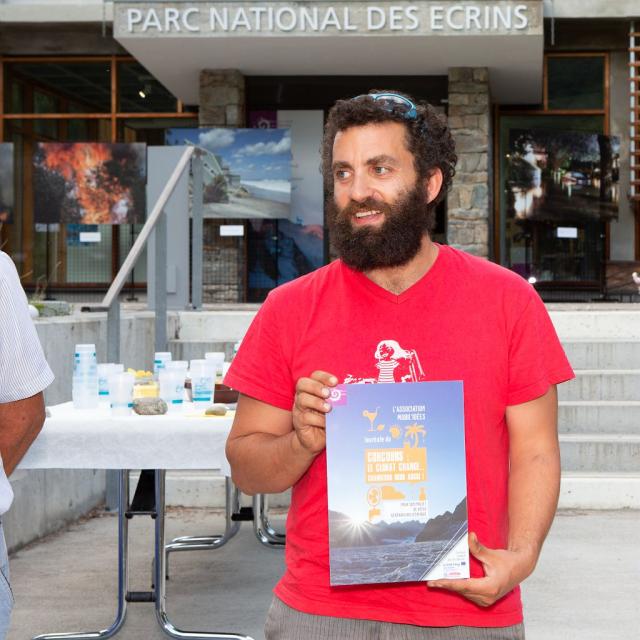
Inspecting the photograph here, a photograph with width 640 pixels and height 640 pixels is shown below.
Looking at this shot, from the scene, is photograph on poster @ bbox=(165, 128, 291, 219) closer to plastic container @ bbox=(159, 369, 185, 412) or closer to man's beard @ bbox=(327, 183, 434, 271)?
plastic container @ bbox=(159, 369, 185, 412)

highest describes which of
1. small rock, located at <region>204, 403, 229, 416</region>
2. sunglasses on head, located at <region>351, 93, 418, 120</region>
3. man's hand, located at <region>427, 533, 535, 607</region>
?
sunglasses on head, located at <region>351, 93, 418, 120</region>

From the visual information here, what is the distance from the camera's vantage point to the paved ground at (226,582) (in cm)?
486

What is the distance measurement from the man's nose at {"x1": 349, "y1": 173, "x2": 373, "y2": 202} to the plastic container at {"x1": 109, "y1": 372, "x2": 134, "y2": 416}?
2532 millimetres

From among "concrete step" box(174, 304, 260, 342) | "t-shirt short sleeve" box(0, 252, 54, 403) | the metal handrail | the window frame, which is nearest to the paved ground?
the metal handrail

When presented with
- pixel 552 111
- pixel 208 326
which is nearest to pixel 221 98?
pixel 552 111

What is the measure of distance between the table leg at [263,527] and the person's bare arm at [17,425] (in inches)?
144

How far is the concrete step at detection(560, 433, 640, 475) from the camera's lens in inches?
294

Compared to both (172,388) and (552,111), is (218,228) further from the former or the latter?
(172,388)

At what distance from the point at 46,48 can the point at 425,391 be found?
15959mm

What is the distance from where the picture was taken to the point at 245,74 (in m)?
15.0

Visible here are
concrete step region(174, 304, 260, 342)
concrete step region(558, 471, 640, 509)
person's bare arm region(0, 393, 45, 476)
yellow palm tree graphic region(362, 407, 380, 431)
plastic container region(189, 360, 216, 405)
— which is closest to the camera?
yellow palm tree graphic region(362, 407, 380, 431)

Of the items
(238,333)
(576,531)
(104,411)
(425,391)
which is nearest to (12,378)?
(425,391)

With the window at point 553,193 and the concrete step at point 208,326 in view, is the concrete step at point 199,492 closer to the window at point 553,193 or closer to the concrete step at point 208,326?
the concrete step at point 208,326

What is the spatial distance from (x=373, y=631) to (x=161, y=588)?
281 centimetres
